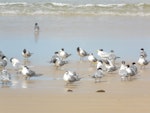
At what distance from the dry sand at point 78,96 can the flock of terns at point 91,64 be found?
0.19m

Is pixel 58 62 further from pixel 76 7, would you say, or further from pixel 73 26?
pixel 76 7

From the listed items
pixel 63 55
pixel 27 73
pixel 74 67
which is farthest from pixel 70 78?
pixel 63 55

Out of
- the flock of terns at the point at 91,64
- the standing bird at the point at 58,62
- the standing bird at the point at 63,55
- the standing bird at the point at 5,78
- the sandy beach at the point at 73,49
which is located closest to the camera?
the sandy beach at the point at 73,49

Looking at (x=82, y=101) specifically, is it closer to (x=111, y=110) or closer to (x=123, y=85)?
(x=111, y=110)

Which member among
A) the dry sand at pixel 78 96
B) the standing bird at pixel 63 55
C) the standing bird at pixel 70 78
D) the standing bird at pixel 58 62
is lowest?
the dry sand at pixel 78 96

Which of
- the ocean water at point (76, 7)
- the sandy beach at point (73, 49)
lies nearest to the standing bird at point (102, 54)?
the sandy beach at point (73, 49)

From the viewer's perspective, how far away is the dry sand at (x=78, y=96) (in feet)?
36.3

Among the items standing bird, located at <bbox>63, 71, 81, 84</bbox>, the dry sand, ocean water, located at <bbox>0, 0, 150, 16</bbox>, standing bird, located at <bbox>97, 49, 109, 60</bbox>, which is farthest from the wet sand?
ocean water, located at <bbox>0, 0, 150, 16</bbox>

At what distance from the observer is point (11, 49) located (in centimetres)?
2006

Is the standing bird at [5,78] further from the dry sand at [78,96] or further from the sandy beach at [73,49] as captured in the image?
the dry sand at [78,96]

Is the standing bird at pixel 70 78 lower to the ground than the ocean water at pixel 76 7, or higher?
lower

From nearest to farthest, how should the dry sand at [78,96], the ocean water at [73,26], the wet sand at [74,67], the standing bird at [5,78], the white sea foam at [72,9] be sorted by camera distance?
the dry sand at [78,96], the wet sand at [74,67], the standing bird at [5,78], the ocean water at [73,26], the white sea foam at [72,9]

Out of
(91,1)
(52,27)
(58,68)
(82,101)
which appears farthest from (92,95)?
(91,1)

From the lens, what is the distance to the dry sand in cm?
1107
